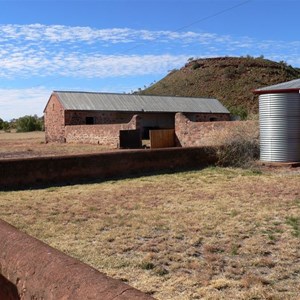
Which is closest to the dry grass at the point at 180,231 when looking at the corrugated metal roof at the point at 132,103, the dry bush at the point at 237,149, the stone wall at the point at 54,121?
the dry bush at the point at 237,149

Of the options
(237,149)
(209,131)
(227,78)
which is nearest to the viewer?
(237,149)

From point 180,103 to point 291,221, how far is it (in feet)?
115

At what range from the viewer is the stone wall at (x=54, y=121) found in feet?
119

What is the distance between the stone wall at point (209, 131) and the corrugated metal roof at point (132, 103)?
1312cm

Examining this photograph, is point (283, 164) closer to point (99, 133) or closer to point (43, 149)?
point (99, 133)

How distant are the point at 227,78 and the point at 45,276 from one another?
2709 inches

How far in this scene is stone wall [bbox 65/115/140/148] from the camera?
1113 inches

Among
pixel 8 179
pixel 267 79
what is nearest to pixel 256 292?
pixel 8 179

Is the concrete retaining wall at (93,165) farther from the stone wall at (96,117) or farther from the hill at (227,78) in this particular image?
the hill at (227,78)

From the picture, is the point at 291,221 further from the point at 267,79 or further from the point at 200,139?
the point at 267,79

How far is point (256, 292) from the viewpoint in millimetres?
4789

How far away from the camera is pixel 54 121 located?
37.7 m

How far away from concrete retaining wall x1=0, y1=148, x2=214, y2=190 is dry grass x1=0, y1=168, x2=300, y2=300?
2.93 feet

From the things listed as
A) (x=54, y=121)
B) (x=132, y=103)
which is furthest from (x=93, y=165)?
(x=132, y=103)
